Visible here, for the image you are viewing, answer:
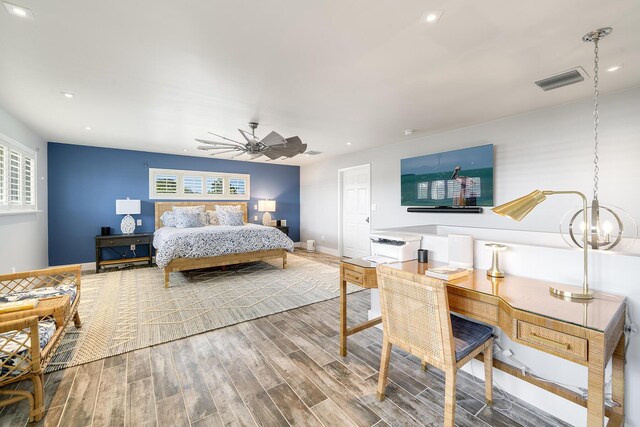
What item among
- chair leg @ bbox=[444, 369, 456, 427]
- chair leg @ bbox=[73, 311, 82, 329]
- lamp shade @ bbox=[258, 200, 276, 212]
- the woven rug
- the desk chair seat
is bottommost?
the woven rug

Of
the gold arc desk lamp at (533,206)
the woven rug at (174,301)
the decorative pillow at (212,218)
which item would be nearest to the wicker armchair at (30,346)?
the woven rug at (174,301)

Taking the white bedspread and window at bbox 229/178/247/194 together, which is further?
window at bbox 229/178/247/194

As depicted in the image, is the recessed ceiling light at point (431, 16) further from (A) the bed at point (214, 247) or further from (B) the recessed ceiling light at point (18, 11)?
(A) the bed at point (214, 247)

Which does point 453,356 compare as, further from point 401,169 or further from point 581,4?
point 401,169

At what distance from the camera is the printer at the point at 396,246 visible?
2297 mm

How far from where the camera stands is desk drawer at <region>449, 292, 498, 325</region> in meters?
1.46

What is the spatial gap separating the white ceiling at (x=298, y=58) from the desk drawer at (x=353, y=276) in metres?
1.74

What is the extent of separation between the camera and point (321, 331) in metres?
2.74

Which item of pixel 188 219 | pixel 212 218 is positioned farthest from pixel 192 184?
pixel 188 219

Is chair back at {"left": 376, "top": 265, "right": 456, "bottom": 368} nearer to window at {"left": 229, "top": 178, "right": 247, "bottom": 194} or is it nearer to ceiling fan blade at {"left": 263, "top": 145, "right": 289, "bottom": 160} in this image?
ceiling fan blade at {"left": 263, "top": 145, "right": 289, "bottom": 160}

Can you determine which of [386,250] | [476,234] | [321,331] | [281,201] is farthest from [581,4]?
[281,201]

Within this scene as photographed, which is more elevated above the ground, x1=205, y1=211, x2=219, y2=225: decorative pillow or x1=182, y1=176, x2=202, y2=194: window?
x1=182, y1=176, x2=202, y2=194: window

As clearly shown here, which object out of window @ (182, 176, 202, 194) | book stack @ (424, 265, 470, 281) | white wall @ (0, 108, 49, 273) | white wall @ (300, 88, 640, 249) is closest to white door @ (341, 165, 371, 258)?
white wall @ (300, 88, 640, 249)

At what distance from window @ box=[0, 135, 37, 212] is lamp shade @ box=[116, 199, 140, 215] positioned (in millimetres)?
1239
